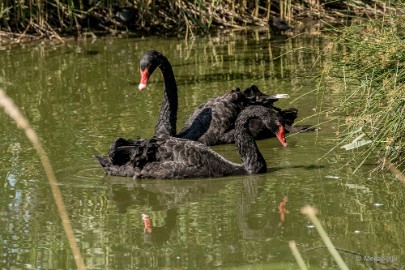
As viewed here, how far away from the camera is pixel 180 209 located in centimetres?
538

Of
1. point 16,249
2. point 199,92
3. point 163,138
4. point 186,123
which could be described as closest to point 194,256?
point 16,249

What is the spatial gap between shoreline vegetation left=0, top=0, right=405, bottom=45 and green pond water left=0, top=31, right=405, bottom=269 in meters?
1.93

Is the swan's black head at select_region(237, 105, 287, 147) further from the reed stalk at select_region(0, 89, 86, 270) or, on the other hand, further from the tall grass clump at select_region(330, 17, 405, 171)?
the reed stalk at select_region(0, 89, 86, 270)

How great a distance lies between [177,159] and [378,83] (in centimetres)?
130

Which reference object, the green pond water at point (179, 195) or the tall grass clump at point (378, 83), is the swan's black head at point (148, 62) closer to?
the green pond water at point (179, 195)

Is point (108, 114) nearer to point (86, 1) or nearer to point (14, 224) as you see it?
point (14, 224)

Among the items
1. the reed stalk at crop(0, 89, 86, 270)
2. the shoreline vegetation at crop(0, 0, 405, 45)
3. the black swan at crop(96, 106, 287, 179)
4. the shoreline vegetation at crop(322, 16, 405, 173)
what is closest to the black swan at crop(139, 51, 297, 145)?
the black swan at crop(96, 106, 287, 179)

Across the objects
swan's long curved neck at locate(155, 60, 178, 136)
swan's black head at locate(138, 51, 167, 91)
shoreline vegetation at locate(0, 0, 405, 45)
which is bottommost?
swan's long curved neck at locate(155, 60, 178, 136)

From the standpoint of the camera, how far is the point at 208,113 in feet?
24.0

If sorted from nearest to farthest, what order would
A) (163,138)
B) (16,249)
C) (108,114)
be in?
(16,249) → (163,138) → (108,114)

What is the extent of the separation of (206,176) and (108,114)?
6.48 ft

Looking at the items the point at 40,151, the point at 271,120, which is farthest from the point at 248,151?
the point at 40,151

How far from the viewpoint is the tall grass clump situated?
5320 millimetres

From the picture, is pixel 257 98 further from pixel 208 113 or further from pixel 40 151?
pixel 40 151
